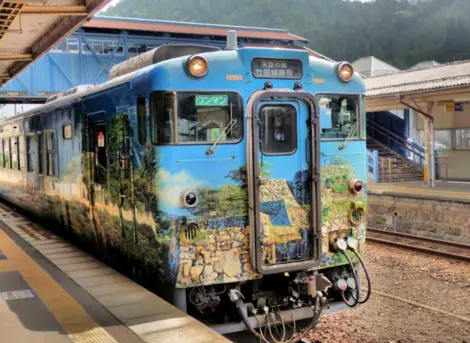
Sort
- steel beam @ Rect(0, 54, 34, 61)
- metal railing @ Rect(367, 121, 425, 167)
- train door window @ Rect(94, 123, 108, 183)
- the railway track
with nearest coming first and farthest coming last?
train door window @ Rect(94, 123, 108, 183), steel beam @ Rect(0, 54, 34, 61), the railway track, metal railing @ Rect(367, 121, 425, 167)

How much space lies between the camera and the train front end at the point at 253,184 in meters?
5.22

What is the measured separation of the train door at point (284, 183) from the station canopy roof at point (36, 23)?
2.12 metres

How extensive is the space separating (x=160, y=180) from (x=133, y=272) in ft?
5.43

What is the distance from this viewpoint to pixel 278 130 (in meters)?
5.61

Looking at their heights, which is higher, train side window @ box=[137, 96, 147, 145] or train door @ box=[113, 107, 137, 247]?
train side window @ box=[137, 96, 147, 145]

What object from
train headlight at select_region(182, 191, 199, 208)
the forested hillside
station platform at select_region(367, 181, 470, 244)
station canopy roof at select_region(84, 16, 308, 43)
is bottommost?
station platform at select_region(367, 181, 470, 244)

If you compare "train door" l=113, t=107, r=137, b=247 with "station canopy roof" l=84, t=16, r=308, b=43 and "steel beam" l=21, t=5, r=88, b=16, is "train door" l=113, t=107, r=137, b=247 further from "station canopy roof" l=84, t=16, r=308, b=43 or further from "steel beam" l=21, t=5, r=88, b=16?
"station canopy roof" l=84, t=16, r=308, b=43

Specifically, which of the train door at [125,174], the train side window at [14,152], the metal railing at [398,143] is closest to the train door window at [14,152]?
the train side window at [14,152]

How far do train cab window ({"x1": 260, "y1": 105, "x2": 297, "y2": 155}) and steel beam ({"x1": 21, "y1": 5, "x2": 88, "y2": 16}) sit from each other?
2346 millimetres

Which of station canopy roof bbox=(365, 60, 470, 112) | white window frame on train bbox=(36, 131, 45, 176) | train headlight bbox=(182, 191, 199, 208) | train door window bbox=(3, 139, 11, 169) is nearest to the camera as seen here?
train headlight bbox=(182, 191, 199, 208)

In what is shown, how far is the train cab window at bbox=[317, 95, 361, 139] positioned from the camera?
19.5 feet

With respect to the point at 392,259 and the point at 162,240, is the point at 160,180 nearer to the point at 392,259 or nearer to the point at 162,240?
the point at 162,240

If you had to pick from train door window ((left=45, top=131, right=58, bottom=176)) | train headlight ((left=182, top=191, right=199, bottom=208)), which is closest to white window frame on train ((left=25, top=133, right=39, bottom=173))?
train door window ((left=45, top=131, right=58, bottom=176))

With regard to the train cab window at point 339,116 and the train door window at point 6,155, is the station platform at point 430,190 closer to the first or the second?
the train cab window at point 339,116
